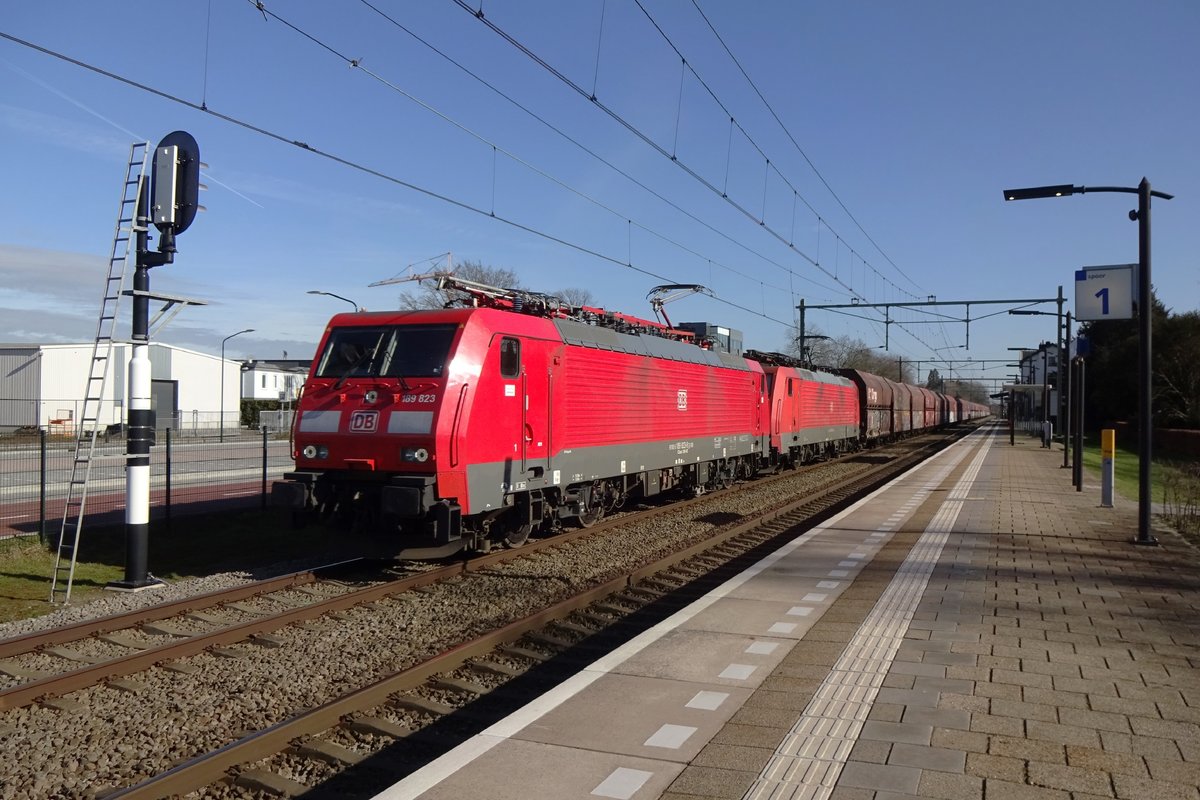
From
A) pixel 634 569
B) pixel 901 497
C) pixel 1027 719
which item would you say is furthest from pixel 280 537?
pixel 901 497

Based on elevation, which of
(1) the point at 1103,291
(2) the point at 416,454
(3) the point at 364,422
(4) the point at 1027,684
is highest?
(1) the point at 1103,291

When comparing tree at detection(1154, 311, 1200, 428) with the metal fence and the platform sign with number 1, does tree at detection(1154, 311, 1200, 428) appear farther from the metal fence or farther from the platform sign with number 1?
the metal fence

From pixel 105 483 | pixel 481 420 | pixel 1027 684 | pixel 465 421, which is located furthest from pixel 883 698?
pixel 105 483

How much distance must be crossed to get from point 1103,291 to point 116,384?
38.5m

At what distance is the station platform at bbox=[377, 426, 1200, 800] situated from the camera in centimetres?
415

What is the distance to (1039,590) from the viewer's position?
8734 millimetres

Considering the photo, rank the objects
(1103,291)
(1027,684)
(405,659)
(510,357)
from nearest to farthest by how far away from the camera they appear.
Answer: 1. (1027,684)
2. (405,659)
3. (510,357)
4. (1103,291)

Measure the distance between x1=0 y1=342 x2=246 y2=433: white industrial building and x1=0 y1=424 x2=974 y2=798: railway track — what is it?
20.1m

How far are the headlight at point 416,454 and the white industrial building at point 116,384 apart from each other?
1999cm

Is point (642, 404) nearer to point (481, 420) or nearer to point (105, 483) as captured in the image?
point (481, 420)

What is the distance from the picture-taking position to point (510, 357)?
34.4ft

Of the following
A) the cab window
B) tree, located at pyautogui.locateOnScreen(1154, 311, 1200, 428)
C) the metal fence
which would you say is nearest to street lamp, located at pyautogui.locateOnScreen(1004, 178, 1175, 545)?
the cab window

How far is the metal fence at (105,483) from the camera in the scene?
42.7ft

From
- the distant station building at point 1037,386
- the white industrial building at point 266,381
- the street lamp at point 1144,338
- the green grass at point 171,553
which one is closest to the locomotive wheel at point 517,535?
the green grass at point 171,553
